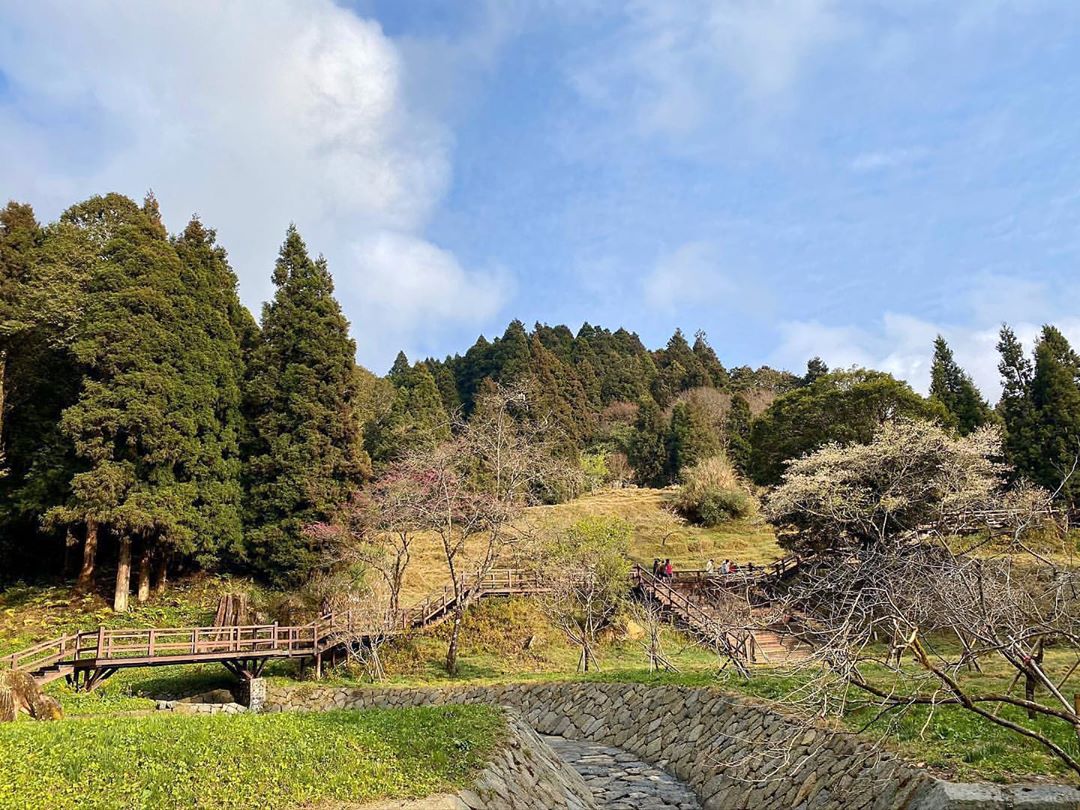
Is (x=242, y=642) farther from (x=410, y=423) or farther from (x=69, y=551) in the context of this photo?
(x=410, y=423)

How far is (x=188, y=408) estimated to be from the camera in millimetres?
22125

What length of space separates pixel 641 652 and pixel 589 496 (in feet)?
75.6

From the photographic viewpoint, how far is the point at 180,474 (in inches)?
867

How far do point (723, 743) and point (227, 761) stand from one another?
7.12 meters

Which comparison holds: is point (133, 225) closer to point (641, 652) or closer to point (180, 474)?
point (180, 474)

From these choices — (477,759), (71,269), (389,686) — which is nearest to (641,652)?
(389,686)

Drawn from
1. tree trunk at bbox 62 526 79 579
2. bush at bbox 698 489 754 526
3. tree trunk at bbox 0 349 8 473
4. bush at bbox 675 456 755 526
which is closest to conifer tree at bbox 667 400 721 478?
bush at bbox 675 456 755 526

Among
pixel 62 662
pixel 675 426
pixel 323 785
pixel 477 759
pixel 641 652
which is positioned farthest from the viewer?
pixel 675 426

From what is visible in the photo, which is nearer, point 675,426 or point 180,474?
point 180,474

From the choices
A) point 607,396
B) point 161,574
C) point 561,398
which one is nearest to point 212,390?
point 161,574

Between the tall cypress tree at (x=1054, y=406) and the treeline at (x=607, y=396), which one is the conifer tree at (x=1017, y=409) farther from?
the treeline at (x=607, y=396)

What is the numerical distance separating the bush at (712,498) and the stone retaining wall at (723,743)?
22458 mm

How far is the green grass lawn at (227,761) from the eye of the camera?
5.49m

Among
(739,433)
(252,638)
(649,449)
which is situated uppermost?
(739,433)
